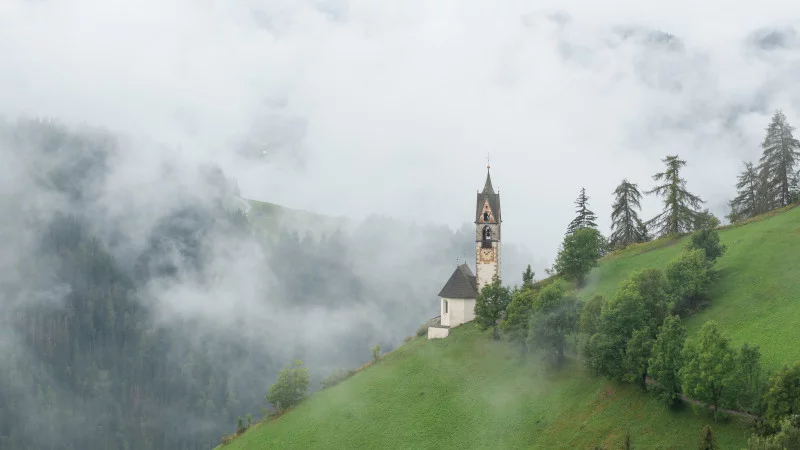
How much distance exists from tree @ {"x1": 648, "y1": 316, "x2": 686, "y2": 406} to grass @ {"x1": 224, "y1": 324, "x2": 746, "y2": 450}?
1422 millimetres

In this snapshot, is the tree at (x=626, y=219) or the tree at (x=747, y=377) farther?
the tree at (x=626, y=219)

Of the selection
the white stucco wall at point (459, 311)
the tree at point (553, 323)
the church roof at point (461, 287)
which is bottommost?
the tree at point (553, 323)

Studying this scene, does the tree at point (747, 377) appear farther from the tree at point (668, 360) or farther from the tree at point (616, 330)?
the tree at point (616, 330)

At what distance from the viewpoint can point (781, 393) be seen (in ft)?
163

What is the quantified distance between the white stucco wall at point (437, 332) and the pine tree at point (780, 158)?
1725 inches

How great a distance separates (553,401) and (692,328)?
13481 millimetres

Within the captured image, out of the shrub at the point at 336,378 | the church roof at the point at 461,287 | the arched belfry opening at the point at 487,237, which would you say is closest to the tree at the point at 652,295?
the church roof at the point at 461,287

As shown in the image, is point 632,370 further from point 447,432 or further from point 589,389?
point 447,432

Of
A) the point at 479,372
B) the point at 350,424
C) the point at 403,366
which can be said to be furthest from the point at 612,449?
the point at 403,366

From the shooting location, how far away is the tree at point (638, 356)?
61.6 meters

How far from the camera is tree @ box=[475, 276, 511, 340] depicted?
8762cm

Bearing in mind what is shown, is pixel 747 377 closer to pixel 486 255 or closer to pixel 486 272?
pixel 486 272

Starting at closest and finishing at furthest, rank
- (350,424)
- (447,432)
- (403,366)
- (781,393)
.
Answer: (781,393), (447,432), (350,424), (403,366)

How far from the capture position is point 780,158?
102000mm
